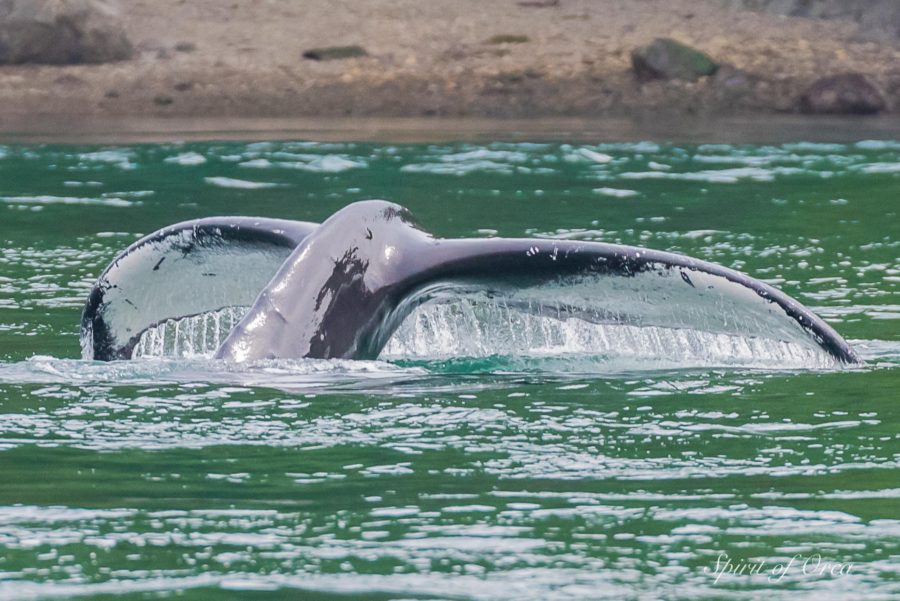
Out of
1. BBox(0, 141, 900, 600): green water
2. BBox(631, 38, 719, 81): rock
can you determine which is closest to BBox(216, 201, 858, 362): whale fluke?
BBox(0, 141, 900, 600): green water

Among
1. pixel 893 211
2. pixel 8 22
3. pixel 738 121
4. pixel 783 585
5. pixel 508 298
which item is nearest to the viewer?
pixel 783 585

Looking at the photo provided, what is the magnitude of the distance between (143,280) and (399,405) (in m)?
1.43

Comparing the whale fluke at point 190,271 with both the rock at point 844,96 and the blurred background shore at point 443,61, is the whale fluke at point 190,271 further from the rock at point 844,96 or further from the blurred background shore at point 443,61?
the rock at point 844,96

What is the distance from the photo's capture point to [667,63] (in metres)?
34.7

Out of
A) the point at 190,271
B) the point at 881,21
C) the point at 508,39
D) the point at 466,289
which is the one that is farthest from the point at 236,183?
the point at 881,21

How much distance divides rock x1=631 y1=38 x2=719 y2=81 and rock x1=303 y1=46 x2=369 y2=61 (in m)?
4.98

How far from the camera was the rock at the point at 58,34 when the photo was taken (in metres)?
35.1

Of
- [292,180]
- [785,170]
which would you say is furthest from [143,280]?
[785,170]

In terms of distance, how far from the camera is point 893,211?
17.8 metres

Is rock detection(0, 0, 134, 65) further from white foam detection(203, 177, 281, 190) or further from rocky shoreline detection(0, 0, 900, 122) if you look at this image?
white foam detection(203, 177, 281, 190)

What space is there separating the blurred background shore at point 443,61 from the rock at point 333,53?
36mm

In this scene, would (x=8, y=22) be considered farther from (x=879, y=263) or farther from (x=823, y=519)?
(x=823, y=519)

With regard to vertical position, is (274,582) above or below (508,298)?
below

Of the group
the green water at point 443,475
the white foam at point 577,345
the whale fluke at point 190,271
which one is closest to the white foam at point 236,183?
the green water at point 443,475
